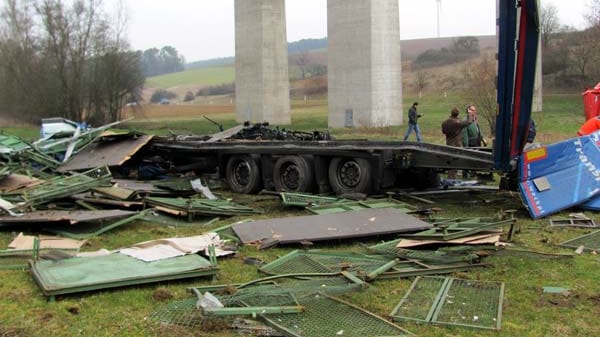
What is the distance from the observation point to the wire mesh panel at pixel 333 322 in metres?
4.50

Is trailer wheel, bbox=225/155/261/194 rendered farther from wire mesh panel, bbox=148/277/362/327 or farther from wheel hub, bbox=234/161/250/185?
wire mesh panel, bbox=148/277/362/327

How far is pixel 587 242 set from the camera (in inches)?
285

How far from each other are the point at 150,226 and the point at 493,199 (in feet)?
18.0

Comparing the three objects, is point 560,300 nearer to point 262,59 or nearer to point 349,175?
point 349,175

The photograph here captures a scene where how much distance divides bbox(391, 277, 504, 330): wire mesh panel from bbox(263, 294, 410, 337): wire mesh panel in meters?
0.24

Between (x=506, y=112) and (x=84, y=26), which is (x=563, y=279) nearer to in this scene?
(x=506, y=112)

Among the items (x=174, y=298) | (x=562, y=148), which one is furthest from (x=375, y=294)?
(x=562, y=148)

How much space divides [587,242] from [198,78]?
102 m

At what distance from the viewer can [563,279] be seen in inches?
230

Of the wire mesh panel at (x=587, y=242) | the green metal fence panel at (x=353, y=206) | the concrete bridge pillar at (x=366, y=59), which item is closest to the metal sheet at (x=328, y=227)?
the green metal fence panel at (x=353, y=206)

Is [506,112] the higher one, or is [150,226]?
[506,112]

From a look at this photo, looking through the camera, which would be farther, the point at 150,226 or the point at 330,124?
the point at 330,124

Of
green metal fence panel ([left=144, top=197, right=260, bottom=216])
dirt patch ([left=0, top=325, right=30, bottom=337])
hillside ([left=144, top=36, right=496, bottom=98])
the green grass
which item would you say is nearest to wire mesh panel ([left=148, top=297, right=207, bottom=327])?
dirt patch ([left=0, top=325, right=30, bottom=337])

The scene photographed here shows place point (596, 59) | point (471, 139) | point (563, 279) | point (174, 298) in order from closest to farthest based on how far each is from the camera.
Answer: point (174, 298) → point (563, 279) → point (471, 139) → point (596, 59)
